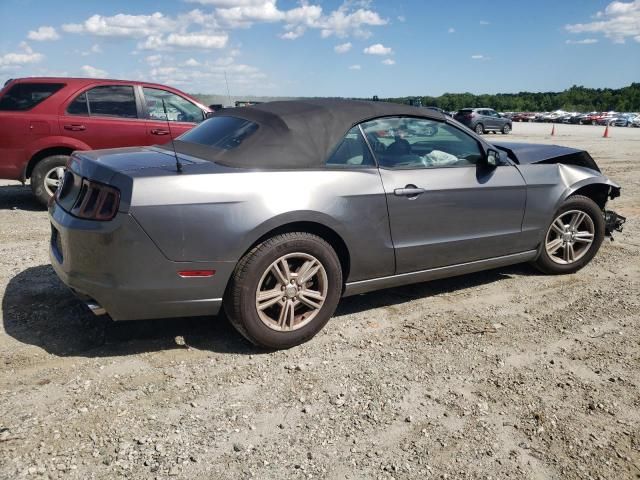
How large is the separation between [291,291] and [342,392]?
28.3 inches

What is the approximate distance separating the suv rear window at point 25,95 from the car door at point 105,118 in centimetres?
32

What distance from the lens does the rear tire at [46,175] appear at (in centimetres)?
713

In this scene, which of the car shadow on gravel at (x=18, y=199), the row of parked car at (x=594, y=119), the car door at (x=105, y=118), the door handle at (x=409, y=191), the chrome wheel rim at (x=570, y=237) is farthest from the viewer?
the row of parked car at (x=594, y=119)

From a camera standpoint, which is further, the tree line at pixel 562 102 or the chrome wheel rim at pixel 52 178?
the tree line at pixel 562 102

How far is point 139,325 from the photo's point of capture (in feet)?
12.2

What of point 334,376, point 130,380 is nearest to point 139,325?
point 130,380

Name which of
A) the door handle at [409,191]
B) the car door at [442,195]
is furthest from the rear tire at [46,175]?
the door handle at [409,191]

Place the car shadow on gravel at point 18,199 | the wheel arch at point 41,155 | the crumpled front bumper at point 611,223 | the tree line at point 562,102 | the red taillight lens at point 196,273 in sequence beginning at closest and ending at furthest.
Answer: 1. the red taillight lens at point 196,273
2. the crumpled front bumper at point 611,223
3. the wheel arch at point 41,155
4. the car shadow on gravel at point 18,199
5. the tree line at point 562,102

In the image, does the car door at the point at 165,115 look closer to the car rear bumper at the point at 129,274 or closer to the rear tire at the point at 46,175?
the rear tire at the point at 46,175

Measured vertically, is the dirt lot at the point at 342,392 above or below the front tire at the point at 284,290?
below

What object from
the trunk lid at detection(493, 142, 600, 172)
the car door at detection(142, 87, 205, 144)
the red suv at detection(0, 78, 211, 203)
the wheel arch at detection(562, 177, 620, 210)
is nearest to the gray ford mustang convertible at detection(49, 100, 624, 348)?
the trunk lid at detection(493, 142, 600, 172)

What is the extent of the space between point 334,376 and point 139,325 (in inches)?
57.7

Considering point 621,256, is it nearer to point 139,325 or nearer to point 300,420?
point 300,420

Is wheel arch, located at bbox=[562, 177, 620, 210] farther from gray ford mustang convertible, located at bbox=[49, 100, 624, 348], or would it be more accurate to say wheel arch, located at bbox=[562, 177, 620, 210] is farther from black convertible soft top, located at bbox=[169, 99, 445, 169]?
black convertible soft top, located at bbox=[169, 99, 445, 169]
